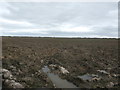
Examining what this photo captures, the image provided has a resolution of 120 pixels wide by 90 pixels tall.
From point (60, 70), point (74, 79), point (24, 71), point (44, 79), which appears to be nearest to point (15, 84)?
point (44, 79)

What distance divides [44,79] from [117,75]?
319 inches

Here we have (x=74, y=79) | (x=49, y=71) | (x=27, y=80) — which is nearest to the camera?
(x=27, y=80)

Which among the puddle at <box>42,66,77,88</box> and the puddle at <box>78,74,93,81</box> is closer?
the puddle at <box>42,66,77,88</box>

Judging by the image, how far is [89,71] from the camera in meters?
18.0

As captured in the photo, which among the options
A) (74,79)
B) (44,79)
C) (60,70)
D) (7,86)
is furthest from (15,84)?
(60,70)

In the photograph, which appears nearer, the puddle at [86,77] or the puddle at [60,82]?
the puddle at [60,82]

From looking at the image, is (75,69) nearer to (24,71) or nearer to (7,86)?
(24,71)

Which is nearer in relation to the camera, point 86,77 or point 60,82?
point 60,82

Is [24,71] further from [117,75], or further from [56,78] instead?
[117,75]

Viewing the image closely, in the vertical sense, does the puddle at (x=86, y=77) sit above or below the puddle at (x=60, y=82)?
above

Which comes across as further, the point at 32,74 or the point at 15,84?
the point at 32,74

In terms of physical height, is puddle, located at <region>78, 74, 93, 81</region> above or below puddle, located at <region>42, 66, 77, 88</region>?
above

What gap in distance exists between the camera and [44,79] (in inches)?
560

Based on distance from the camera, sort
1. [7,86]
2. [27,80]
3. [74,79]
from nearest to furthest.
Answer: [7,86] < [27,80] < [74,79]
